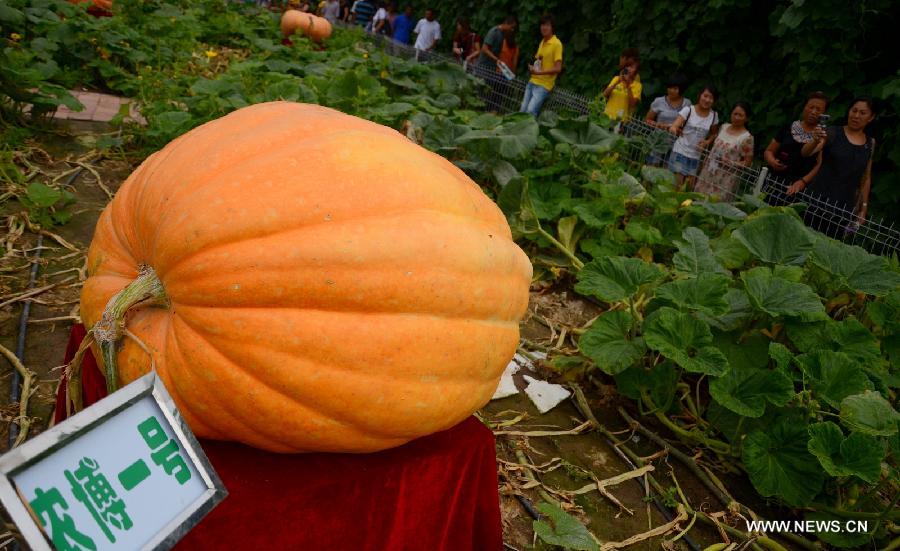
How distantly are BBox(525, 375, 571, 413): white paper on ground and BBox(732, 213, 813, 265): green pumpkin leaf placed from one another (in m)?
1.11

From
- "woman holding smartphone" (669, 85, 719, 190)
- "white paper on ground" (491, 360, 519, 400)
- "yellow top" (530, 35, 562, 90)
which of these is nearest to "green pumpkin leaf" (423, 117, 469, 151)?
"white paper on ground" (491, 360, 519, 400)

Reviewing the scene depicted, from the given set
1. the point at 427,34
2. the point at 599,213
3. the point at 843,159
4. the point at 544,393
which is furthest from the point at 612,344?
the point at 427,34

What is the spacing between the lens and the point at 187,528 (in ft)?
2.78

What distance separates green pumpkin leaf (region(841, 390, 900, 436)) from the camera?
180 centimetres

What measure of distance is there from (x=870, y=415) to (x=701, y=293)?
0.68m

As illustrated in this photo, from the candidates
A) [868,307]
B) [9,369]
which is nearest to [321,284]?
[9,369]

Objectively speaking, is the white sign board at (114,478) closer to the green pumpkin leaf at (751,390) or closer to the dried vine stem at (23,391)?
the dried vine stem at (23,391)

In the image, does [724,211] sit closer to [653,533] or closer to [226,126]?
[653,533]

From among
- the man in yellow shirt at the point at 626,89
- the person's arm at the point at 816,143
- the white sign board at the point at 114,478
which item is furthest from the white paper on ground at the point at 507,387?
the man in yellow shirt at the point at 626,89

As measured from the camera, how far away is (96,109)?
15.8ft

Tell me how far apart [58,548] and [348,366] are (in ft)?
1.73

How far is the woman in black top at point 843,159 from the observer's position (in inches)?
189

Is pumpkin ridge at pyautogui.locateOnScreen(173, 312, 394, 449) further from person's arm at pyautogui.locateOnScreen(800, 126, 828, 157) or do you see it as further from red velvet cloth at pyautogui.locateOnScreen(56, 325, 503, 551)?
person's arm at pyautogui.locateOnScreen(800, 126, 828, 157)

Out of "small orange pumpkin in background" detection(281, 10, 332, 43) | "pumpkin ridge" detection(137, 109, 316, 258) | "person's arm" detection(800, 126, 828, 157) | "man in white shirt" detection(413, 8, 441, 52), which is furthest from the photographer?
"man in white shirt" detection(413, 8, 441, 52)
